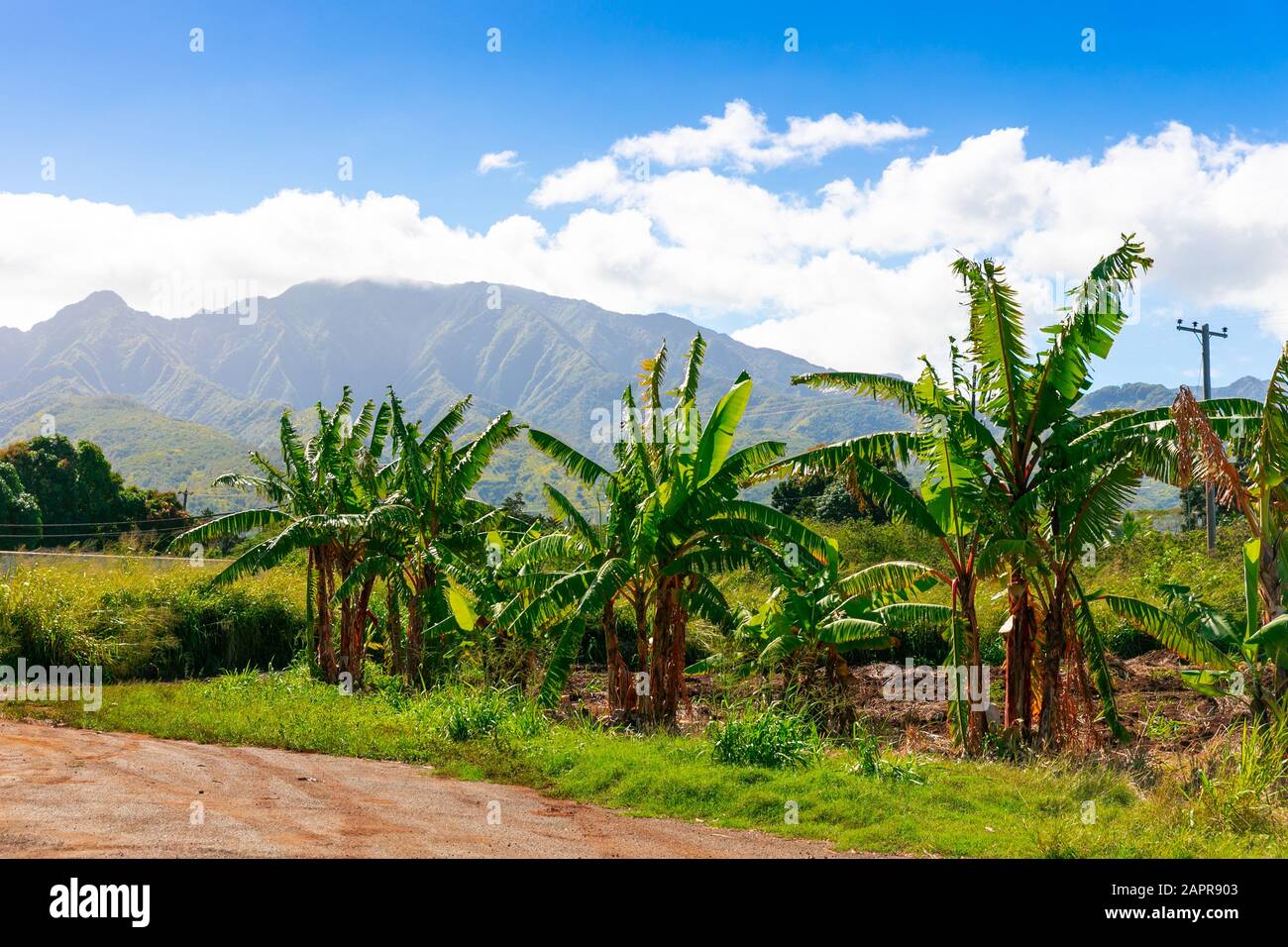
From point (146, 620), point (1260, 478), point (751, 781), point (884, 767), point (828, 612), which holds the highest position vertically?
point (1260, 478)

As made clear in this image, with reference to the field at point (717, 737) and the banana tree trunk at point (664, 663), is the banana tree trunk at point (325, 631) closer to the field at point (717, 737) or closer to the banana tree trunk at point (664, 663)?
the field at point (717, 737)

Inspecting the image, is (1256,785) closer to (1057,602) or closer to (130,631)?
(1057,602)

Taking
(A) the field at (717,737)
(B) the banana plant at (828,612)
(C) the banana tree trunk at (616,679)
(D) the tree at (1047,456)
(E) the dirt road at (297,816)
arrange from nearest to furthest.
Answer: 1. (E) the dirt road at (297,816)
2. (A) the field at (717,737)
3. (D) the tree at (1047,456)
4. (B) the banana plant at (828,612)
5. (C) the banana tree trunk at (616,679)

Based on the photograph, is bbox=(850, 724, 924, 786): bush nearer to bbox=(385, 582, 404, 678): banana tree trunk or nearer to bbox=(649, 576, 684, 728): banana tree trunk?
bbox=(649, 576, 684, 728): banana tree trunk

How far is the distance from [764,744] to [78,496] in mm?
52641

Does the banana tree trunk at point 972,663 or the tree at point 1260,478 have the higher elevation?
the tree at point 1260,478

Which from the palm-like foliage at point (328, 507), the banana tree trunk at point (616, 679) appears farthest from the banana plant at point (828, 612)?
the palm-like foliage at point (328, 507)

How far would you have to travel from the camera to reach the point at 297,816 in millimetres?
8562

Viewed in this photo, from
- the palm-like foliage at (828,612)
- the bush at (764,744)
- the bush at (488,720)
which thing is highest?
the palm-like foliage at (828,612)

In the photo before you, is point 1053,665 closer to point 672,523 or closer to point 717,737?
point 717,737

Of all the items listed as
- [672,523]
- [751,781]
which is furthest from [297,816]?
[672,523]

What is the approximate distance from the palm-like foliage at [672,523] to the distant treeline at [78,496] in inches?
1621

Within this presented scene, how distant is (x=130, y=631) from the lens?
20.9 m

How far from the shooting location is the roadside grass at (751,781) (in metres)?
8.00
